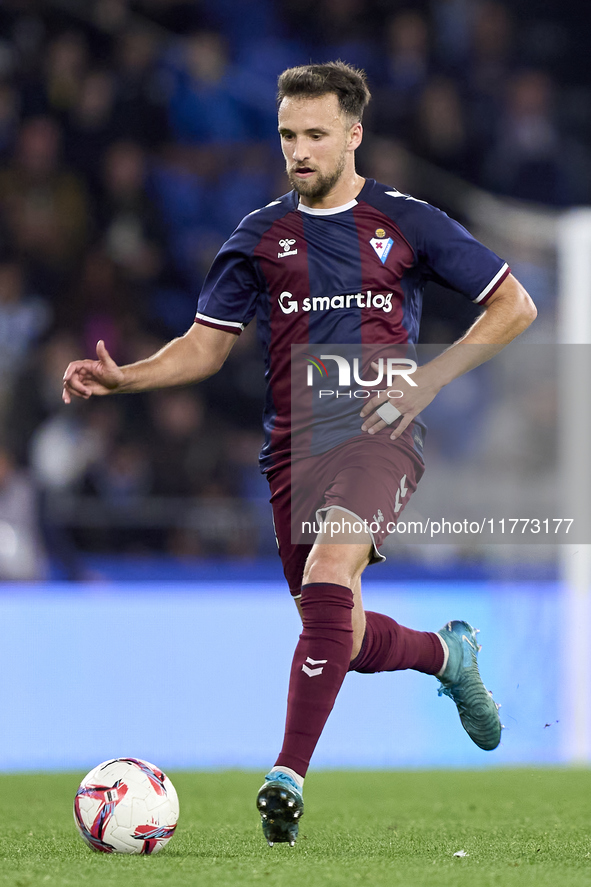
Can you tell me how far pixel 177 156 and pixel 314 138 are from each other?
6725 millimetres

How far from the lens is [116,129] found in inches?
402

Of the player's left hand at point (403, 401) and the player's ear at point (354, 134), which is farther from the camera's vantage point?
the player's ear at point (354, 134)

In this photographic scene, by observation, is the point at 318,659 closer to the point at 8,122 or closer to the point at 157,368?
the point at 157,368

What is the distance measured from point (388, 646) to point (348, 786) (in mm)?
2040

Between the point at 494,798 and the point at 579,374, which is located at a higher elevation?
the point at 579,374

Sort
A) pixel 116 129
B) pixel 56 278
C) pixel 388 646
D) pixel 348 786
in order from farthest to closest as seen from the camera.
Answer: pixel 116 129 < pixel 56 278 < pixel 348 786 < pixel 388 646

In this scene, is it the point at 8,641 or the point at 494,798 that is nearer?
the point at 494,798

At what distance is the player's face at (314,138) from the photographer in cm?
379

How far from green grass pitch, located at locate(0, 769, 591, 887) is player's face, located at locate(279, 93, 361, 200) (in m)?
1.95

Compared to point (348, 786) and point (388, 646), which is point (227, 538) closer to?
point (348, 786)

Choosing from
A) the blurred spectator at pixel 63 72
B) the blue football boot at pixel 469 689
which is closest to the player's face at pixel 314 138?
the blue football boot at pixel 469 689

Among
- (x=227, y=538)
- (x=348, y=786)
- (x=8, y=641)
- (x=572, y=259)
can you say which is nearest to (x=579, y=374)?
(x=572, y=259)

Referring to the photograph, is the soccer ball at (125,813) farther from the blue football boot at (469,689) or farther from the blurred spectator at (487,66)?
the blurred spectator at (487,66)

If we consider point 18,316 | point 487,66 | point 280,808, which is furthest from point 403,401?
point 487,66
